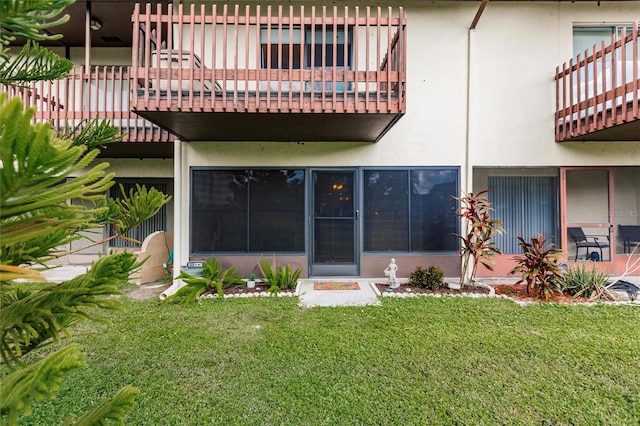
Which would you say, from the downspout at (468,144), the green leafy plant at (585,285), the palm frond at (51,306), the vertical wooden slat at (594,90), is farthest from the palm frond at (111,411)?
the vertical wooden slat at (594,90)

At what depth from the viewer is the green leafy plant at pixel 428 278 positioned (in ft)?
18.0

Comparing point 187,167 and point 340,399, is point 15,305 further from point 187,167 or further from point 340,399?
point 187,167

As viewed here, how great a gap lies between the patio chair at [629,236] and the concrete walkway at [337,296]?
6029 mm

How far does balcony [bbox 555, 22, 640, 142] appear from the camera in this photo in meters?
4.70

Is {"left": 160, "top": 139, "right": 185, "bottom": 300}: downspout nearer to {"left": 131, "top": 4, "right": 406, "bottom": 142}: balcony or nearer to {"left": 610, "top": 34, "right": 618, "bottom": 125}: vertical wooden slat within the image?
{"left": 131, "top": 4, "right": 406, "bottom": 142}: balcony

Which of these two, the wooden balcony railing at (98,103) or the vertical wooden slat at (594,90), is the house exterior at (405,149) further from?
the vertical wooden slat at (594,90)

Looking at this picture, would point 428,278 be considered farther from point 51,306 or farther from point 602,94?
point 51,306

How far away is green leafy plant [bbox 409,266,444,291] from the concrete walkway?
0.89 meters

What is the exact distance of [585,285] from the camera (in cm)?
511

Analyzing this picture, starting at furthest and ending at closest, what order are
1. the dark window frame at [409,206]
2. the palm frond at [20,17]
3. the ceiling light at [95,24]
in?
the ceiling light at [95,24]
the dark window frame at [409,206]
the palm frond at [20,17]

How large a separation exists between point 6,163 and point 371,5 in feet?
23.5

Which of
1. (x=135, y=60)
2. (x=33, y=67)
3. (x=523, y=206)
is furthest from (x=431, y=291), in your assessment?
(x=135, y=60)

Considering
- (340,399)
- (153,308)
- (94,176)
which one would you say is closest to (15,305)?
(94,176)

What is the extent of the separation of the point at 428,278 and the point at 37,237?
5.68 metres
